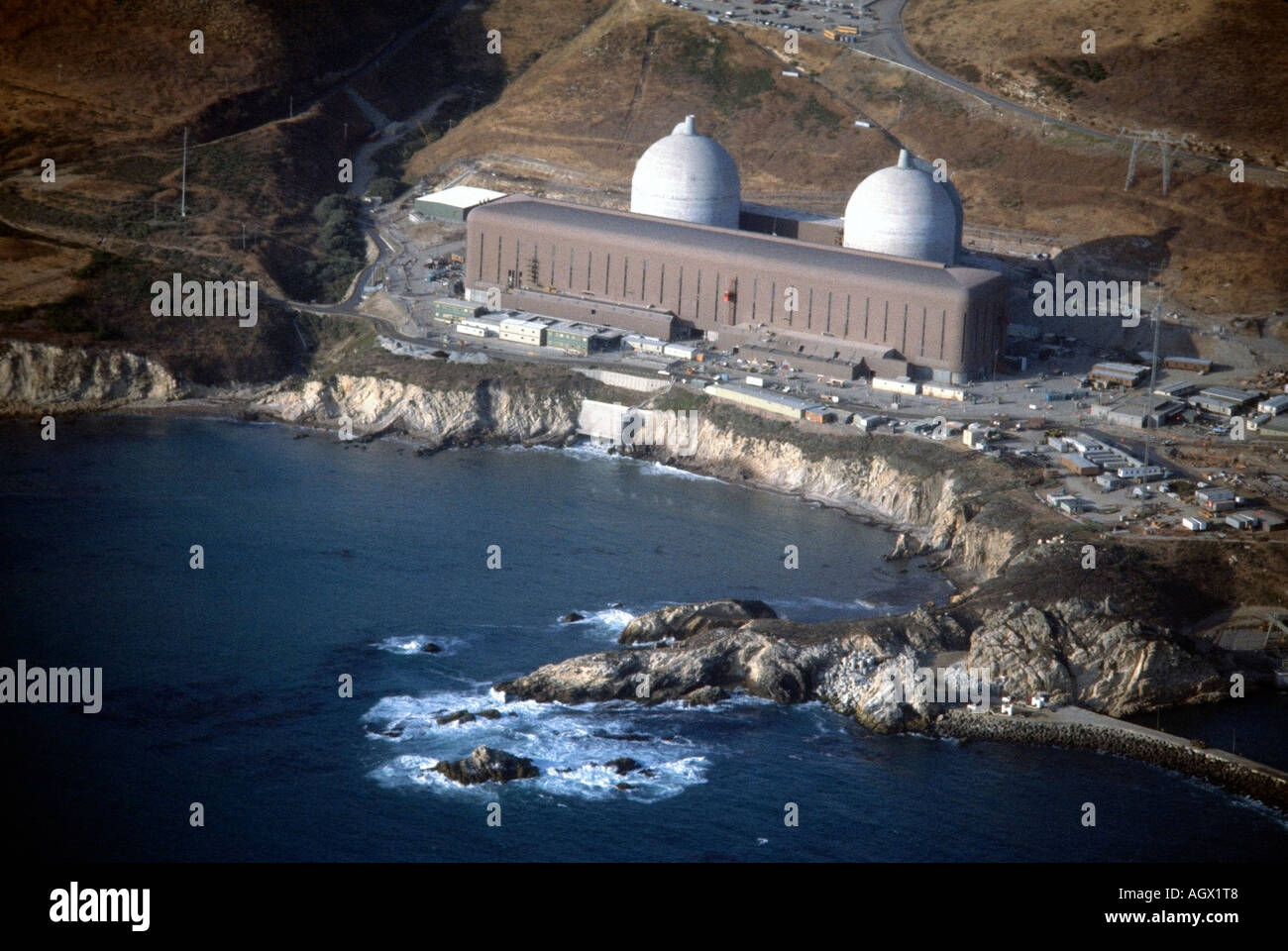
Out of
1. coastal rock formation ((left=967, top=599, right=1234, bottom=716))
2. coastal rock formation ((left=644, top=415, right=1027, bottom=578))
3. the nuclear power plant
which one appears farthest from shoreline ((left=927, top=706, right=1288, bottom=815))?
the nuclear power plant

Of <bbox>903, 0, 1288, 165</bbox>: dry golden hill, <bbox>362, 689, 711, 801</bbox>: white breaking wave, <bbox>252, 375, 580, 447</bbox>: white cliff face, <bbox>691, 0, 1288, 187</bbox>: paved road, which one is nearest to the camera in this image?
<bbox>362, 689, 711, 801</bbox>: white breaking wave

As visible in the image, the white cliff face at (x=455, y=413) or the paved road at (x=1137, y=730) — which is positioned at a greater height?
the white cliff face at (x=455, y=413)

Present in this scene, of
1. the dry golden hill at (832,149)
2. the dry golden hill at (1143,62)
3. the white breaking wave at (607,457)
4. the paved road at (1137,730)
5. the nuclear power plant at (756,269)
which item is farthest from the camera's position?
the dry golden hill at (1143,62)

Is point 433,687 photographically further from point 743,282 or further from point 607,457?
point 743,282

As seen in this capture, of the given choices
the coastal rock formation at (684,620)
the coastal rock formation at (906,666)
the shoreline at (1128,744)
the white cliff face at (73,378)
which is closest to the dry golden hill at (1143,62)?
the coastal rock formation at (906,666)

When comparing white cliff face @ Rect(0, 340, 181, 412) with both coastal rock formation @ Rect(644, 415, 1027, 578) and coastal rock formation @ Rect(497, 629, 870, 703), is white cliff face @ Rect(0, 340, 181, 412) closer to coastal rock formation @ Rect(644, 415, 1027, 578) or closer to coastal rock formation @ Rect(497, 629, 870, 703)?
coastal rock formation @ Rect(644, 415, 1027, 578)

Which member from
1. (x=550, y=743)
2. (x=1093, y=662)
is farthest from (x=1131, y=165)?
(x=550, y=743)

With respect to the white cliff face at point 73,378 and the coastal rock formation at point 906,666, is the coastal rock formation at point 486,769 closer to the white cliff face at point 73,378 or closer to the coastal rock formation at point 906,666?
the coastal rock formation at point 906,666
